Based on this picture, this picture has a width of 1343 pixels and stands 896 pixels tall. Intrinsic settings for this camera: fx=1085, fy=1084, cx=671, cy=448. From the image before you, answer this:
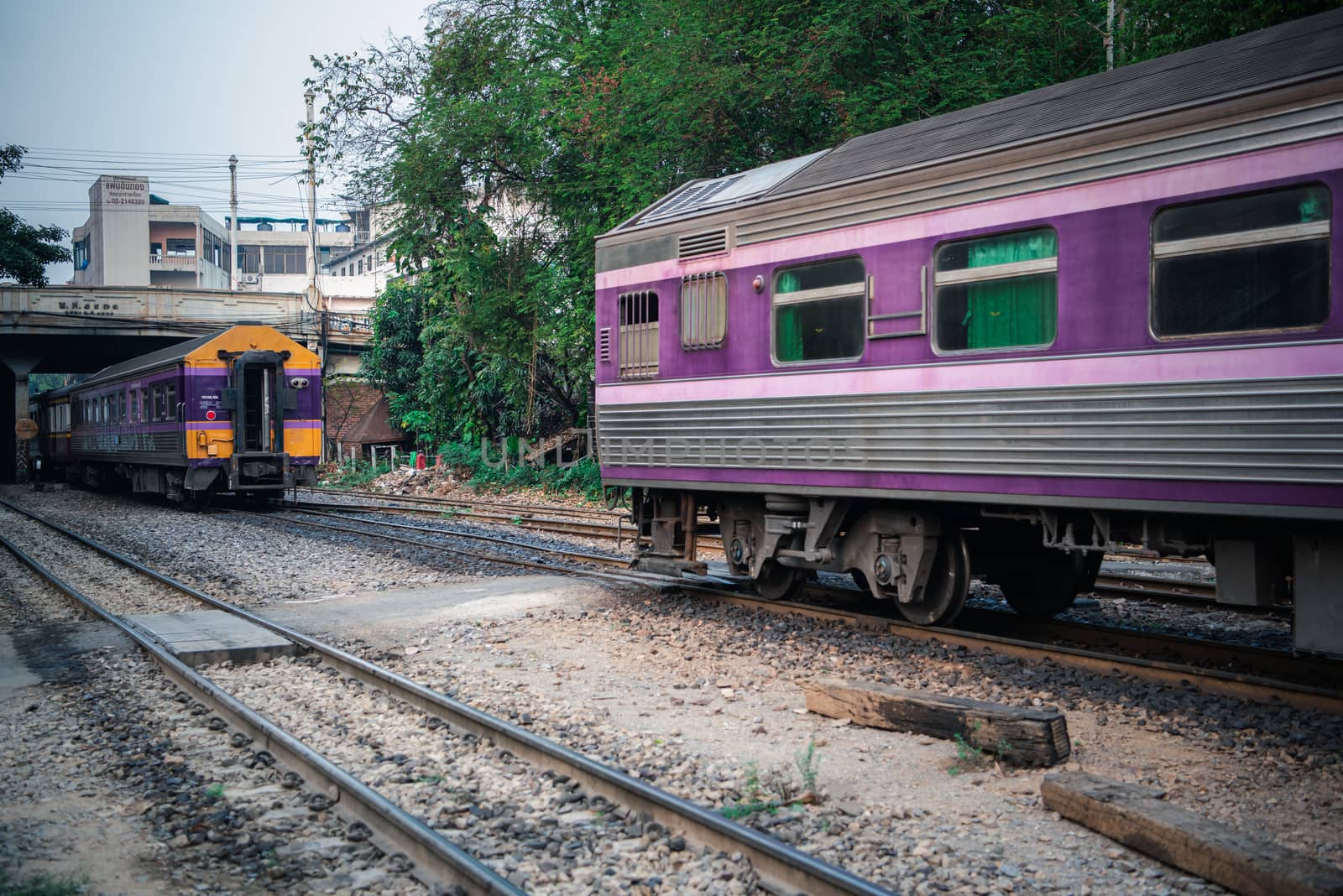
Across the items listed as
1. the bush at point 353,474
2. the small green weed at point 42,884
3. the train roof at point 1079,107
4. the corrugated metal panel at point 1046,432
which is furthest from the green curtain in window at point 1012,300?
the bush at point 353,474

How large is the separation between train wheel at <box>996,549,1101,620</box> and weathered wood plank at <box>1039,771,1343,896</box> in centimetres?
400

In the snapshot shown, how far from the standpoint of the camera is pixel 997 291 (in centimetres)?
768

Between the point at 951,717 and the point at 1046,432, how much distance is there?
2.25 meters

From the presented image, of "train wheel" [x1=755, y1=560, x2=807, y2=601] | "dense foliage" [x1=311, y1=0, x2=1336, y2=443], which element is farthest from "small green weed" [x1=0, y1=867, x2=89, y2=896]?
"dense foliage" [x1=311, y1=0, x2=1336, y2=443]

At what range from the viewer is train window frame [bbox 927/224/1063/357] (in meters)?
7.28

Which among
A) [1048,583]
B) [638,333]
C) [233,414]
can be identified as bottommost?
[1048,583]

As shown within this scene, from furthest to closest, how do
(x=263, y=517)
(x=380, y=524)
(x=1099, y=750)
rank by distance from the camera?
(x=263, y=517) → (x=380, y=524) → (x=1099, y=750)

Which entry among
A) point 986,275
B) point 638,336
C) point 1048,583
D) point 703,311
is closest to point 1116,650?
point 1048,583

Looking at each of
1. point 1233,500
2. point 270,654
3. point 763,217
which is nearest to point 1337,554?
point 1233,500

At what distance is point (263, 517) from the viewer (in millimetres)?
21922

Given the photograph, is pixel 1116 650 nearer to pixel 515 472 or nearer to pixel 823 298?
pixel 823 298

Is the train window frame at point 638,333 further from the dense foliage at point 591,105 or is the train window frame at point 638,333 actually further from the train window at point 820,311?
the dense foliage at point 591,105

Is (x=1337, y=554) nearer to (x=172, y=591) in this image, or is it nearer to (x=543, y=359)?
(x=172, y=591)

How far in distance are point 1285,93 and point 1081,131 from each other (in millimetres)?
1261
